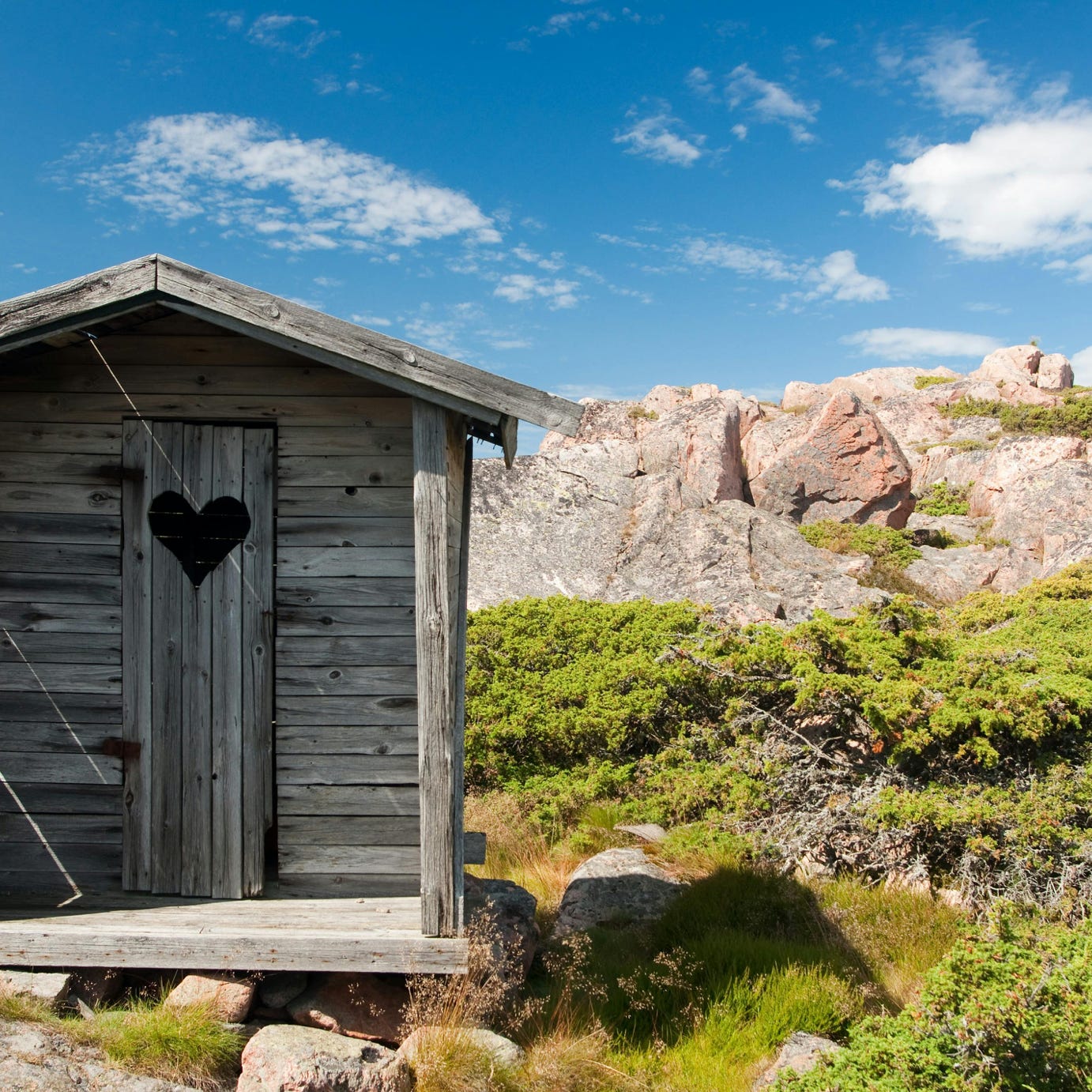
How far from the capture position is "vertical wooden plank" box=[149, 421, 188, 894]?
4543 mm

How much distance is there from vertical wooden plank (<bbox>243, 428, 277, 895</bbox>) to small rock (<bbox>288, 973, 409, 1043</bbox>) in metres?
0.66

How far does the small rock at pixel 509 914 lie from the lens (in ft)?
15.6

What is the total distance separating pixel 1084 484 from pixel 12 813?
70.9 feet

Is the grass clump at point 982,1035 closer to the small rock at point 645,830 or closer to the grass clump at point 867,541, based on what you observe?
the small rock at point 645,830

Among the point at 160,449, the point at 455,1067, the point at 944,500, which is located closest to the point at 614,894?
the point at 455,1067

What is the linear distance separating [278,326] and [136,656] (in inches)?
77.3

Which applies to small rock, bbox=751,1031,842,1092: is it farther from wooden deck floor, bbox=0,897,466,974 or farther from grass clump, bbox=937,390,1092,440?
grass clump, bbox=937,390,1092,440

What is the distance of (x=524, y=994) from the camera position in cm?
463

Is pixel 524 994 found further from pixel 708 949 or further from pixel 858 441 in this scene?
pixel 858 441

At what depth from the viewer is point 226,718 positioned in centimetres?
454

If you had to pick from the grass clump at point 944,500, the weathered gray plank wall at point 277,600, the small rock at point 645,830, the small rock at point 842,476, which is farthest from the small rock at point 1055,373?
the weathered gray plank wall at point 277,600

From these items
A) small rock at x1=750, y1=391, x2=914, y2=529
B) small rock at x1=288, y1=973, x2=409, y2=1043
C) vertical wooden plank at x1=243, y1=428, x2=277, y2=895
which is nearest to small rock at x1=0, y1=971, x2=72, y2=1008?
vertical wooden plank at x1=243, y1=428, x2=277, y2=895

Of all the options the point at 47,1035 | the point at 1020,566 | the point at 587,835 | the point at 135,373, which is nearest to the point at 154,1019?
the point at 47,1035

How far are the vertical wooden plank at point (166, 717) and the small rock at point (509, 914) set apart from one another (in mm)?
1622
